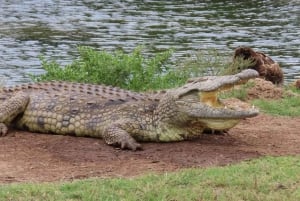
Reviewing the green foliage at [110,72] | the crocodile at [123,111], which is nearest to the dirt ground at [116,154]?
the crocodile at [123,111]

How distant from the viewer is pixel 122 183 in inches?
229

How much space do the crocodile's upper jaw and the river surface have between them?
8.09m

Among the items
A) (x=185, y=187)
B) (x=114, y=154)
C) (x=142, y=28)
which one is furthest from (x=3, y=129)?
(x=142, y=28)

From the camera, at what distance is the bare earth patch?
250 inches

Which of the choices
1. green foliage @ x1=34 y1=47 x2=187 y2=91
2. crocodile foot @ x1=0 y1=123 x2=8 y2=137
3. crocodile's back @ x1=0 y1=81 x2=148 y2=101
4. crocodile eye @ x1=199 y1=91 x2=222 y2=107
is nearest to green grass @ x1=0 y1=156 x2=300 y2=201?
crocodile eye @ x1=199 y1=91 x2=222 y2=107

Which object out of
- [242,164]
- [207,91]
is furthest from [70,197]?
[207,91]

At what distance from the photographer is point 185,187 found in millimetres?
5770

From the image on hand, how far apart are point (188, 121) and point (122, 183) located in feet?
5.25

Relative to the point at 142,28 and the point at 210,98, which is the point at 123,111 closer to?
the point at 210,98

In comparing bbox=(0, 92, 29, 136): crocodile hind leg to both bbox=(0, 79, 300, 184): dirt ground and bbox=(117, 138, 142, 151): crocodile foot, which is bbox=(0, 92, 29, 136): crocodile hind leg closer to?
bbox=(0, 79, 300, 184): dirt ground

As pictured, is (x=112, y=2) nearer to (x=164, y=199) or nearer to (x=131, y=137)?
(x=131, y=137)

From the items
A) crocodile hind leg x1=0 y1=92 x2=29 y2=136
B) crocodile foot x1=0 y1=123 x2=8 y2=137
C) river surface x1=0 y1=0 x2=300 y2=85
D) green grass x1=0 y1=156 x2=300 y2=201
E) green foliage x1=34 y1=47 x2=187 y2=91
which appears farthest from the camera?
river surface x1=0 y1=0 x2=300 y2=85

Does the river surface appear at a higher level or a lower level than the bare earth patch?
lower

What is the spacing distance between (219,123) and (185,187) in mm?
1462
